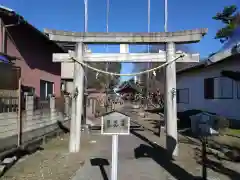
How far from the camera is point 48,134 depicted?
13070 mm

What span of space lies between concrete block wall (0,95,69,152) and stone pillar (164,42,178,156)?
467cm

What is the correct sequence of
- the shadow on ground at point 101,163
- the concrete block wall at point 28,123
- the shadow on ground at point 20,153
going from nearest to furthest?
the shadow on ground at point 20,153 < the shadow on ground at point 101,163 < the concrete block wall at point 28,123

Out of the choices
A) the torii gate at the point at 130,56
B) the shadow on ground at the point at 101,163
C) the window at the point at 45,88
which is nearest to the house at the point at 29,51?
the window at the point at 45,88

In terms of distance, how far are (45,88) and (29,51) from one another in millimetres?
3515

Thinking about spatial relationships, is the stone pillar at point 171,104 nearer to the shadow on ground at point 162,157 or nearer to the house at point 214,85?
the shadow on ground at point 162,157

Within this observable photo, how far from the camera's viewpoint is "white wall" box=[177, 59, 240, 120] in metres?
17.2

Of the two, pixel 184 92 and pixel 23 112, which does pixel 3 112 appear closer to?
pixel 23 112

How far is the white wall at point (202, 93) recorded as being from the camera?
1719 cm

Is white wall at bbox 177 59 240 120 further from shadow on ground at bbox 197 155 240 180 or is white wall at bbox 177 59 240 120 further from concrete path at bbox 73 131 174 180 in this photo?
shadow on ground at bbox 197 155 240 180

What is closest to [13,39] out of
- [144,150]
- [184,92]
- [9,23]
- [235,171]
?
[9,23]

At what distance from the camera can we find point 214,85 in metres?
19.4

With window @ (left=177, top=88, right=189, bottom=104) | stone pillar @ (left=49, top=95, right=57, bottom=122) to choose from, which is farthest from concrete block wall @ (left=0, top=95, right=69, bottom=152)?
window @ (left=177, top=88, right=189, bottom=104)

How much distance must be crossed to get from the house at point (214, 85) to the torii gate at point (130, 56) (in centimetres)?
408

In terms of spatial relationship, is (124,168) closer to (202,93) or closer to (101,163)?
(101,163)
